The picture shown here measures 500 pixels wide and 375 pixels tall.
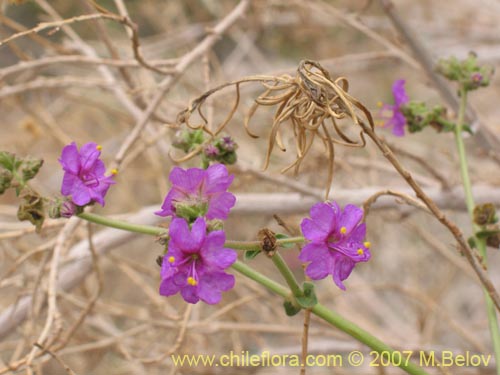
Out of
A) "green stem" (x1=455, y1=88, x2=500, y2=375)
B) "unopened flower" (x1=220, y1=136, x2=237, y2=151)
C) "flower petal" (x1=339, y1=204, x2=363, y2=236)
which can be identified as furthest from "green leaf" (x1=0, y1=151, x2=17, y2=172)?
"green stem" (x1=455, y1=88, x2=500, y2=375)

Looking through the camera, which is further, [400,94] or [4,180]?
→ [400,94]

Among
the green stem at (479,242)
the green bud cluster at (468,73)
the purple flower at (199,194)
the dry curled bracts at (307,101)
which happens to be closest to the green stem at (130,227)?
the purple flower at (199,194)

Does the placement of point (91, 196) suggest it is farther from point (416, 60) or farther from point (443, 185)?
point (416, 60)

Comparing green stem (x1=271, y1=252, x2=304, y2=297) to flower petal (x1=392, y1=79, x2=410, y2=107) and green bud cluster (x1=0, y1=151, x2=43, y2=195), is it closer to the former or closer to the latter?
green bud cluster (x1=0, y1=151, x2=43, y2=195)

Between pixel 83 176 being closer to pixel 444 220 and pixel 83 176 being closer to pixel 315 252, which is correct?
pixel 315 252

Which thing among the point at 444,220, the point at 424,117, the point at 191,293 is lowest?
the point at 191,293

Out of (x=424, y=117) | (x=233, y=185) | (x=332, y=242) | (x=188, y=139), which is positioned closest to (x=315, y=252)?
(x=332, y=242)
